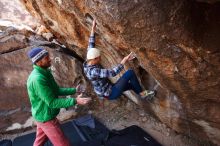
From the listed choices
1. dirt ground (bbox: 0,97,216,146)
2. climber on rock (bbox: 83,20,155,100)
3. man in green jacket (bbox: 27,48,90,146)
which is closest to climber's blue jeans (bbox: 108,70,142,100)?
climber on rock (bbox: 83,20,155,100)

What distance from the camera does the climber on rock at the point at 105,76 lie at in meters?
6.68

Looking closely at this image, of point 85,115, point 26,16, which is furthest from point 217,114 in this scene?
point 26,16

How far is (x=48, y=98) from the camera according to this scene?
6.00 meters

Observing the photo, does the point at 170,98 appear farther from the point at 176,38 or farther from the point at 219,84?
the point at 176,38

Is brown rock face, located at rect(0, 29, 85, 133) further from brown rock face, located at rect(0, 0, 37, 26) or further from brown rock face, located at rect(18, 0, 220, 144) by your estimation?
brown rock face, located at rect(18, 0, 220, 144)

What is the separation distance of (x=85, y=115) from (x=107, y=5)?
5.44 metres

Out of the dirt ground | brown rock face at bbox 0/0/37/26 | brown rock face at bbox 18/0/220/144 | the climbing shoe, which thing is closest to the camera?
brown rock face at bbox 18/0/220/144

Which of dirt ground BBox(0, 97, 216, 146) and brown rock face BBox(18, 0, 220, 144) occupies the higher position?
brown rock face BBox(18, 0, 220, 144)

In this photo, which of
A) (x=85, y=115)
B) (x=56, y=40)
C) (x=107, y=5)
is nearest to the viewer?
(x=107, y=5)

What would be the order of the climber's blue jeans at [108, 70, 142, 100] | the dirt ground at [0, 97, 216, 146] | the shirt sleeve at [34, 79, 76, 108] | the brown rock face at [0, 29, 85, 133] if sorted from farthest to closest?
the brown rock face at [0, 29, 85, 133] < the dirt ground at [0, 97, 216, 146] < the climber's blue jeans at [108, 70, 142, 100] < the shirt sleeve at [34, 79, 76, 108]

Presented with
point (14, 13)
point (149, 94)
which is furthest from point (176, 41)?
point (14, 13)

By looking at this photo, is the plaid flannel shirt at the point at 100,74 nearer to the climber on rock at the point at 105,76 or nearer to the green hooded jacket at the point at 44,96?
the climber on rock at the point at 105,76

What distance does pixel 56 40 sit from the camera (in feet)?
35.3

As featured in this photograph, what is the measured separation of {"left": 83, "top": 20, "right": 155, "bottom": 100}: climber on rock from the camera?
6.68 metres
